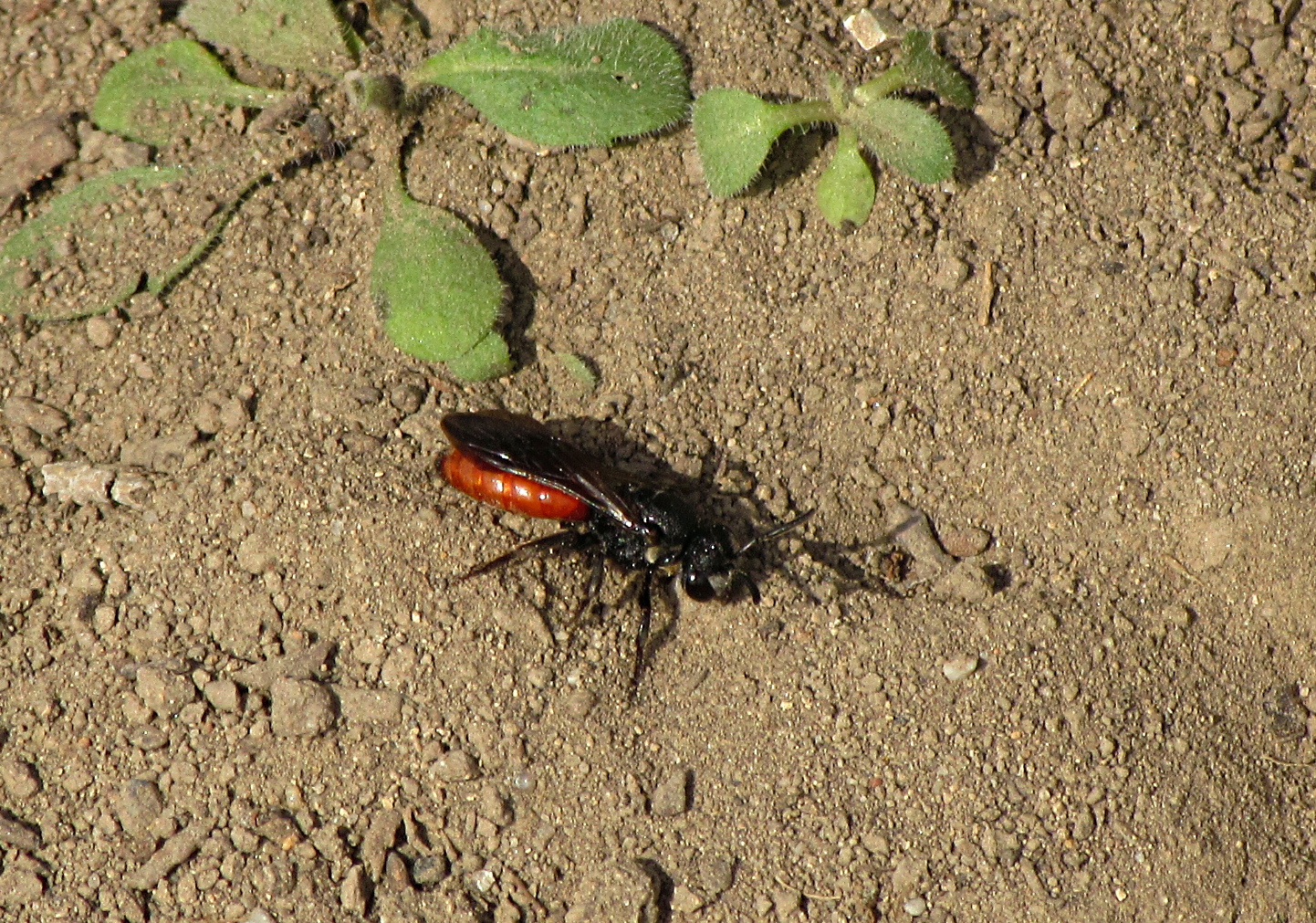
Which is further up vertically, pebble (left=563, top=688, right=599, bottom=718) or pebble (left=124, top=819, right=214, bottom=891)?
pebble (left=563, top=688, right=599, bottom=718)

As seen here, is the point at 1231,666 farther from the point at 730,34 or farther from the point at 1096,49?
the point at 730,34

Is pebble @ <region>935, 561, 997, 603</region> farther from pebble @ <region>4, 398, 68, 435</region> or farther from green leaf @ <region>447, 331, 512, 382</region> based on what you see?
pebble @ <region>4, 398, 68, 435</region>

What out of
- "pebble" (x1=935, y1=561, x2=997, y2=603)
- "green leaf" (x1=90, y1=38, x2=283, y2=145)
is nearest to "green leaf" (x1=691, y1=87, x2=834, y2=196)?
"pebble" (x1=935, y1=561, x2=997, y2=603)

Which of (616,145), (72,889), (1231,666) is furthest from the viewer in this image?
(616,145)

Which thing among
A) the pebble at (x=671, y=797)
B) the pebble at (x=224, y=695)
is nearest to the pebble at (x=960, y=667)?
the pebble at (x=671, y=797)

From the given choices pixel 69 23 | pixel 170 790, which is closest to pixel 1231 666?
pixel 170 790

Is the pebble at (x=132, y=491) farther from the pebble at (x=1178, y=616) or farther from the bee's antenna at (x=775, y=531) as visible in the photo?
the pebble at (x=1178, y=616)

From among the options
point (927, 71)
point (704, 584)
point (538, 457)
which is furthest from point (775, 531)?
point (927, 71)
